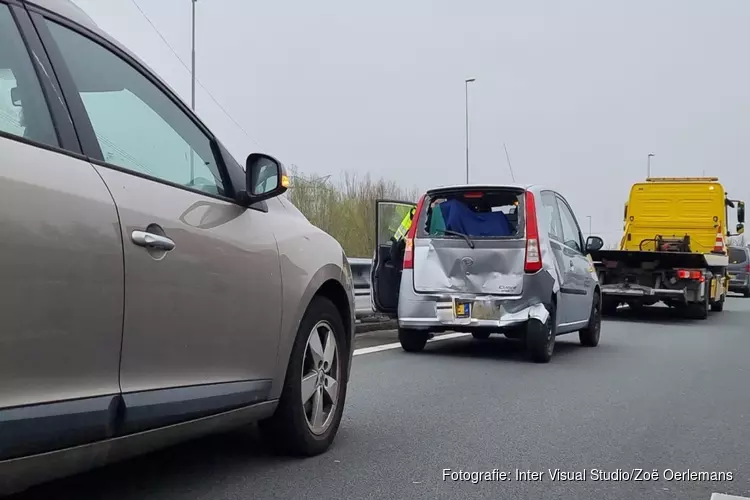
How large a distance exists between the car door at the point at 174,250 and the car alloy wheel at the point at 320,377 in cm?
42

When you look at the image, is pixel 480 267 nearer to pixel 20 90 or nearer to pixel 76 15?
pixel 76 15

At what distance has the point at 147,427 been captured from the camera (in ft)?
9.68

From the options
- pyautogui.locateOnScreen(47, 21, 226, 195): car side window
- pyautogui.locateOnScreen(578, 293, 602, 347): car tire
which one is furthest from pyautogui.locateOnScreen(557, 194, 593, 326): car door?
pyautogui.locateOnScreen(47, 21, 226, 195): car side window

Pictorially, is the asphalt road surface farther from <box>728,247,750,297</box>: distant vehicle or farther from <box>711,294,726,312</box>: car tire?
<box>728,247,750,297</box>: distant vehicle

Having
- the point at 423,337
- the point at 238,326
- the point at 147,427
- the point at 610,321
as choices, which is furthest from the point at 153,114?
the point at 610,321

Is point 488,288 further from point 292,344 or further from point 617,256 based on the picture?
point 617,256

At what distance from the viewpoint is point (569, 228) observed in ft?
32.5

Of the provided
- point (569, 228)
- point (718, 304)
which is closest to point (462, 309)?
point (569, 228)

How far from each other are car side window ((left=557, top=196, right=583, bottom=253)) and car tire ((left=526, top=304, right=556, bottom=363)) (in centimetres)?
126

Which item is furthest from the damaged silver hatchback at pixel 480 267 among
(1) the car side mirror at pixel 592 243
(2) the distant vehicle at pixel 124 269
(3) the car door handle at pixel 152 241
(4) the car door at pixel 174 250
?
(3) the car door handle at pixel 152 241

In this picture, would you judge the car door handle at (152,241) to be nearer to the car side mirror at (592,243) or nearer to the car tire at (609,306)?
the car side mirror at (592,243)

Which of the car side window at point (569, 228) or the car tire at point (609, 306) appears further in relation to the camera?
the car tire at point (609, 306)

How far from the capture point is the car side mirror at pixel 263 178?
375 centimetres

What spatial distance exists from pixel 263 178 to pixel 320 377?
115 cm
